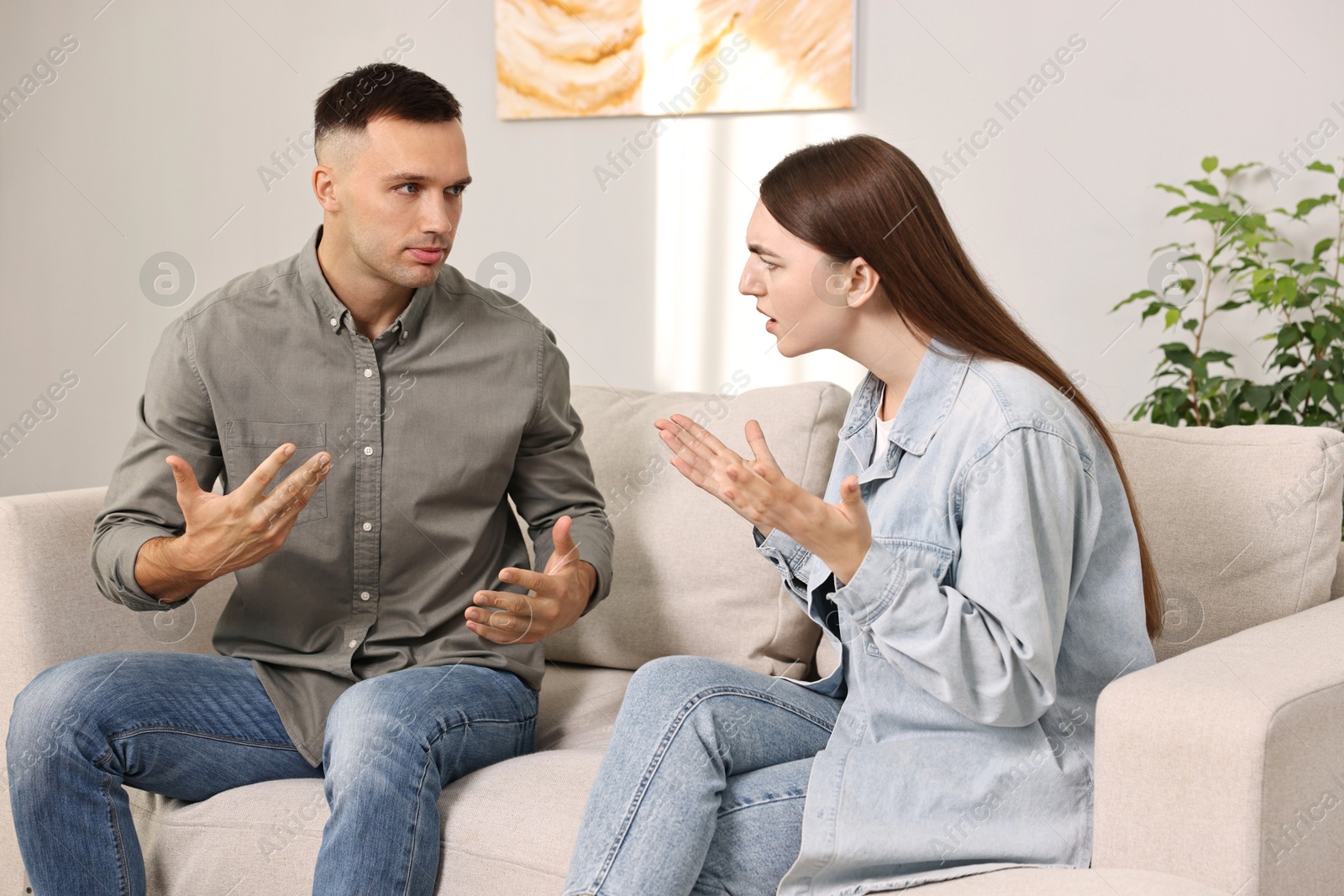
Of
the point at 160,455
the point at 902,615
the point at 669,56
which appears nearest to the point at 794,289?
the point at 902,615

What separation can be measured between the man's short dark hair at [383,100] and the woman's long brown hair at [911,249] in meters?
0.60

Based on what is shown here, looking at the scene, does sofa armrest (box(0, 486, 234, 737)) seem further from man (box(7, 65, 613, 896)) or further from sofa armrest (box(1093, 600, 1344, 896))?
sofa armrest (box(1093, 600, 1344, 896))

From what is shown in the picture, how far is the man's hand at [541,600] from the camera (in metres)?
1.37

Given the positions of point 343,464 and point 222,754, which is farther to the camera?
point 343,464

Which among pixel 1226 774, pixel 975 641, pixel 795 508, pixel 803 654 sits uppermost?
pixel 795 508

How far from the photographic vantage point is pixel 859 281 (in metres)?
1.29

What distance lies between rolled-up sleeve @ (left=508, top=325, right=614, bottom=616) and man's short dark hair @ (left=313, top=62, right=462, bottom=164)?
1.14 ft

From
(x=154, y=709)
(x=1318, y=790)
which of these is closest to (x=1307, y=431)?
(x=1318, y=790)

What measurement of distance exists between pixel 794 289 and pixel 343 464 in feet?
2.25

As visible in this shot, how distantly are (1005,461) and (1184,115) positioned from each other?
5.76 feet

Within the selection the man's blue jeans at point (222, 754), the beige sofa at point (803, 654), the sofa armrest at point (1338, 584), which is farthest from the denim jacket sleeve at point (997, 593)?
the sofa armrest at point (1338, 584)

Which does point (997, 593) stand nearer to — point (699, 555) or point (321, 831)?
point (699, 555)

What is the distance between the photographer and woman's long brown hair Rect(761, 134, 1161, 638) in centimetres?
126

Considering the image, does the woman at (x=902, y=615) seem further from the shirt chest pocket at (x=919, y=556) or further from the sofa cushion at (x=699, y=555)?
the sofa cushion at (x=699, y=555)
